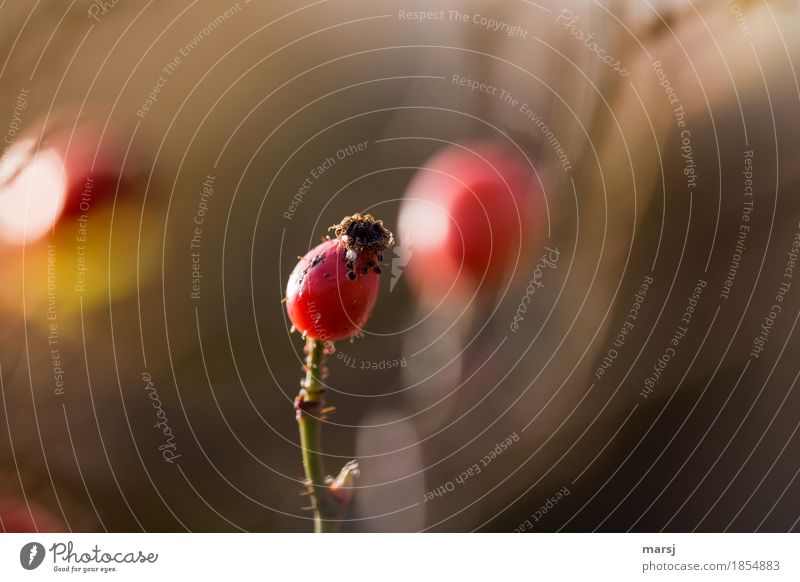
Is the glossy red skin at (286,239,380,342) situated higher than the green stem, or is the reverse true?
the glossy red skin at (286,239,380,342)

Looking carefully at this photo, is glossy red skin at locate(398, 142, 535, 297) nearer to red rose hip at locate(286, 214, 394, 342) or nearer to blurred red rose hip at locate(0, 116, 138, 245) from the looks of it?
red rose hip at locate(286, 214, 394, 342)

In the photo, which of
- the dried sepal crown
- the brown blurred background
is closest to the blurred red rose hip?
the brown blurred background

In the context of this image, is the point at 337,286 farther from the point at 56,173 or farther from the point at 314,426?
the point at 56,173

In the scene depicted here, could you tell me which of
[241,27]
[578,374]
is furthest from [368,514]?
[241,27]

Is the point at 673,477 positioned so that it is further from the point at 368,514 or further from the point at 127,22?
the point at 127,22
